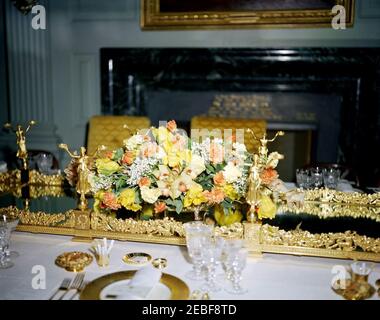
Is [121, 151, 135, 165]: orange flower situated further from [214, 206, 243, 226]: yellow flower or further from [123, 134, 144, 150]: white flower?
[214, 206, 243, 226]: yellow flower

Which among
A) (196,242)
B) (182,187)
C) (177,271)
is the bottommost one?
(177,271)

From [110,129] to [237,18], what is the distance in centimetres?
148

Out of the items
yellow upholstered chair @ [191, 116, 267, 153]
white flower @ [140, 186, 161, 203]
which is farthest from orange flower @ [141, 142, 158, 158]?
yellow upholstered chair @ [191, 116, 267, 153]

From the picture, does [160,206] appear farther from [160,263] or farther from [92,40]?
[92,40]

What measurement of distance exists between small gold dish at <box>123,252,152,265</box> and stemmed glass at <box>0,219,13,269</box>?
0.37 metres

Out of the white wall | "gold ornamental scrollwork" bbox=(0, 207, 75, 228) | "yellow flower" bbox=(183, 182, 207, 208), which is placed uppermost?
the white wall

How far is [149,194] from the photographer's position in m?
1.52

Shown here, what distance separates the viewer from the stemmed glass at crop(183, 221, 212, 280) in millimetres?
1263

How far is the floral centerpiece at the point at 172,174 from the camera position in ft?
4.99

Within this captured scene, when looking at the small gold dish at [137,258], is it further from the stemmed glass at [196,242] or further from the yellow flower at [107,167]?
the yellow flower at [107,167]

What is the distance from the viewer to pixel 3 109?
4.32m

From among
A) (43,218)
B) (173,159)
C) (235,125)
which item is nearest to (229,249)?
(173,159)
